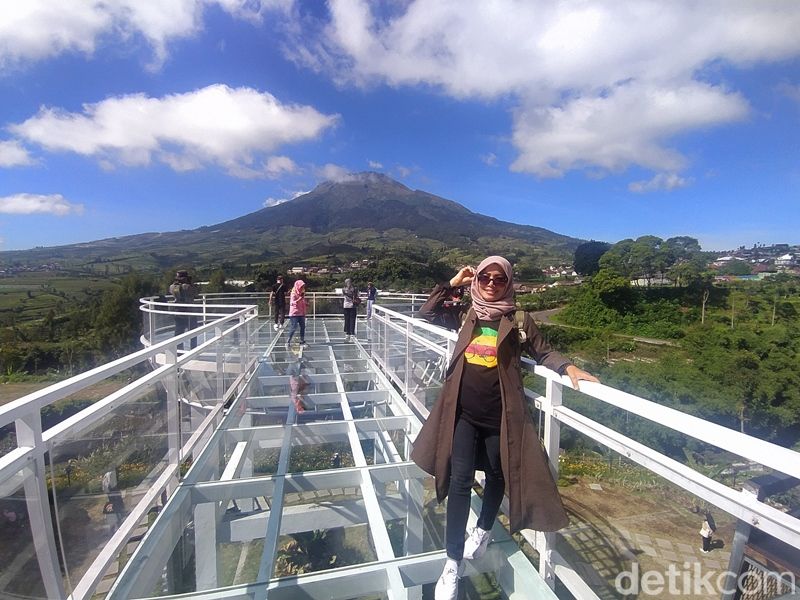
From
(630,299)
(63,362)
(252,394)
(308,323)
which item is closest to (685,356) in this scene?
(630,299)

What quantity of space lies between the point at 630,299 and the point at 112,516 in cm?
7581

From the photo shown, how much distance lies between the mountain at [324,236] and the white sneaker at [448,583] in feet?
178

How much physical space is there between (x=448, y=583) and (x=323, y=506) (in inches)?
66.1

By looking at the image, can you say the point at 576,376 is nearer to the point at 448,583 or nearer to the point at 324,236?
the point at 448,583

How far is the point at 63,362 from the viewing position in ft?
140

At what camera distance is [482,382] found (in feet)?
6.05

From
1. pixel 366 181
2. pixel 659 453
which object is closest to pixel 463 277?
pixel 659 453

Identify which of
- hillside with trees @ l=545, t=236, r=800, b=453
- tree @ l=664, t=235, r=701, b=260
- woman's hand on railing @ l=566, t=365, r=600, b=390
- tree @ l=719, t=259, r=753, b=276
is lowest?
hillside with trees @ l=545, t=236, r=800, b=453

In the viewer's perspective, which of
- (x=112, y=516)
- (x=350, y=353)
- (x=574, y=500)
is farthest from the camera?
(x=350, y=353)

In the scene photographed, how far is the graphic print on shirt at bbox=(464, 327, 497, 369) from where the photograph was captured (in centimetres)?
184

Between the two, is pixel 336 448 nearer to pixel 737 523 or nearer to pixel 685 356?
pixel 737 523

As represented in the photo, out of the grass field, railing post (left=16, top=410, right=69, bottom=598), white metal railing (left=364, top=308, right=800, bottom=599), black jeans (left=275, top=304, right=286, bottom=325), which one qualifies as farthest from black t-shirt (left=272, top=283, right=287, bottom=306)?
the grass field

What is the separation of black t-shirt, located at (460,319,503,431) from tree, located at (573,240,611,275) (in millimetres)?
75165

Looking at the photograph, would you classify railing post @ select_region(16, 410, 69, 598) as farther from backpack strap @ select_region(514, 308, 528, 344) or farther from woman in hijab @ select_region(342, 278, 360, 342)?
woman in hijab @ select_region(342, 278, 360, 342)
